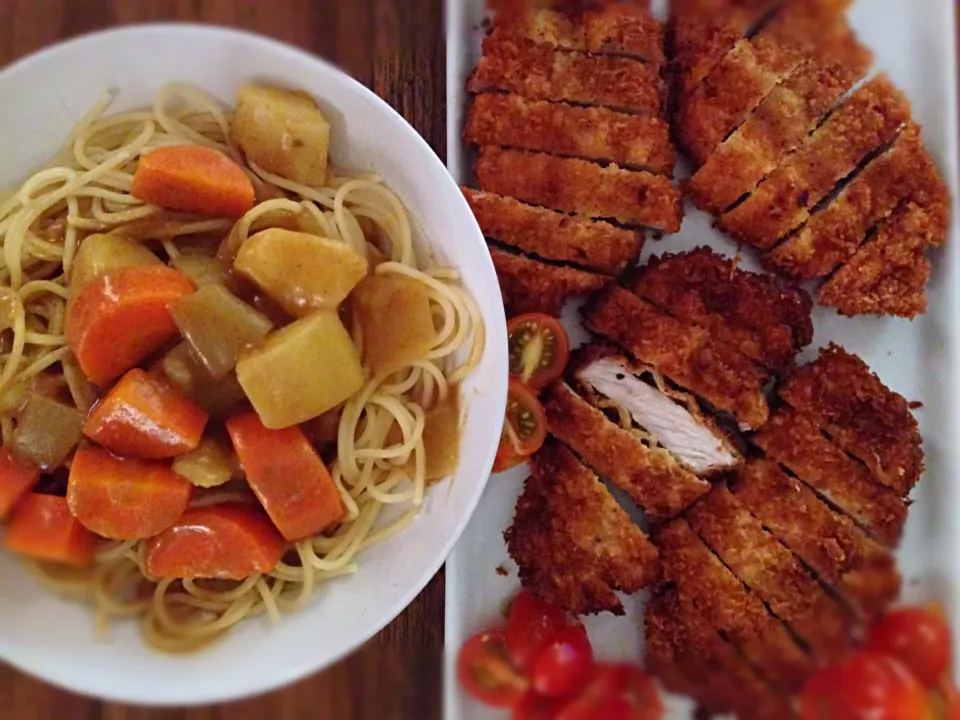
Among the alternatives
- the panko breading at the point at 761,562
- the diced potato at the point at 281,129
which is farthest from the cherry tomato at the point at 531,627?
the diced potato at the point at 281,129

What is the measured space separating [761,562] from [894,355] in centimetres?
80

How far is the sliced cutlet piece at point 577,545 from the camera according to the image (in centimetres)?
249

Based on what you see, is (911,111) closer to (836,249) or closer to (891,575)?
(836,249)

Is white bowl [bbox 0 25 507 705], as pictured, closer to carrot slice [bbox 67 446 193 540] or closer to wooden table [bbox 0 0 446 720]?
wooden table [bbox 0 0 446 720]

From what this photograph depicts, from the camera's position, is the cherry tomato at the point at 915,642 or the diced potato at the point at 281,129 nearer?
the diced potato at the point at 281,129

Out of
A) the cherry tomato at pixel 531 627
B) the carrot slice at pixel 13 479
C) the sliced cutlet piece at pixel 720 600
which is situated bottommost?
the cherry tomato at pixel 531 627

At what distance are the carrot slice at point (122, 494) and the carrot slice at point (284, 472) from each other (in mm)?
182

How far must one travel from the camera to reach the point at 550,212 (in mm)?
2568

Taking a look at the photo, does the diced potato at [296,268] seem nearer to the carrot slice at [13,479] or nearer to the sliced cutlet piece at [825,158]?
the carrot slice at [13,479]

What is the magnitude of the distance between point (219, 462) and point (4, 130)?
985mm

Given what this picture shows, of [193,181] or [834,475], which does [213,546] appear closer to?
[193,181]

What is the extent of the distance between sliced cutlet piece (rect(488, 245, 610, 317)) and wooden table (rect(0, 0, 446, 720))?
0.69 m

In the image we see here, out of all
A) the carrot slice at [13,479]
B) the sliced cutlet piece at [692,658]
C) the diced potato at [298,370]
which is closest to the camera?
the diced potato at [298,370]

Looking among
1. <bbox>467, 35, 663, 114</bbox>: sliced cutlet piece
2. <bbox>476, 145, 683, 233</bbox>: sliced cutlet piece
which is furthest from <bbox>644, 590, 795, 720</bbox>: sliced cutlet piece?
<bbox>467, 35, 663, 114</bbox>: sliced cutlet piece
